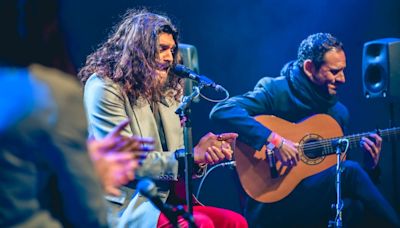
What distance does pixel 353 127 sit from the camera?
619 cm

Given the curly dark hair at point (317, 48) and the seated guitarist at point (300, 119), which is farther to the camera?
the curly dark hair at point (317, 48)

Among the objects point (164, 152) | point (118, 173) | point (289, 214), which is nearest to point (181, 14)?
point (289, 214)

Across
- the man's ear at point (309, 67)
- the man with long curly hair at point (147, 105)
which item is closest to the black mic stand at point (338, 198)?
the man's ear at point (309, 67)

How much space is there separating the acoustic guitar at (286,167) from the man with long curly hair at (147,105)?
114cm

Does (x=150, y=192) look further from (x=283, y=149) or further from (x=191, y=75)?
(x=283, y=149)

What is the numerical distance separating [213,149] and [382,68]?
101 inches

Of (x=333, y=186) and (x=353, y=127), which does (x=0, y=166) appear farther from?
(x=353, y=127)

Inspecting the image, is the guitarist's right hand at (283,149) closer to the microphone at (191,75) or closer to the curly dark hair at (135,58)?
the curly dark hair at (135,58)

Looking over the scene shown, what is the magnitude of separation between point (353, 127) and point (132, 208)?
3531 mm

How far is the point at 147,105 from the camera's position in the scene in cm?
351

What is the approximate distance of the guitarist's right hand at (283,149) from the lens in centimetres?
470

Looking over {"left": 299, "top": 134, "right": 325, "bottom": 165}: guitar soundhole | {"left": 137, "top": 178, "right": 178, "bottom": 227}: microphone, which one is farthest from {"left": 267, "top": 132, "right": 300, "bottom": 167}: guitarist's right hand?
{"left": 137, "top": 178, "right": 178, "bottom": 227}: microphone

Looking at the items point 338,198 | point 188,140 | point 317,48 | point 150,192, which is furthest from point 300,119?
point 150,192

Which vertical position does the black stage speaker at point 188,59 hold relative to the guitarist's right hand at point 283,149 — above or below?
above
